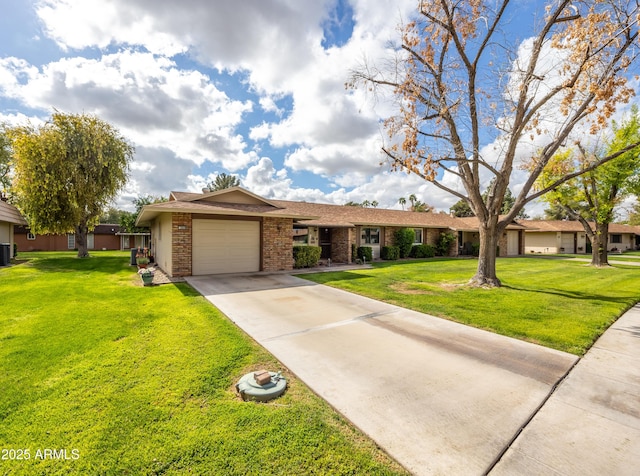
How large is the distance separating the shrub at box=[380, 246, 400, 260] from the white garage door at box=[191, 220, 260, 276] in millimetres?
9786

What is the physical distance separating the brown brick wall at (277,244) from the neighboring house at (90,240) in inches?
1035

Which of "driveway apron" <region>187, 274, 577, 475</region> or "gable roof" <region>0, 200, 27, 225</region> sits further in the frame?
"gable roof" <region>0, 200, 27, 225</region>

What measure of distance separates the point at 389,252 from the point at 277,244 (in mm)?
9068

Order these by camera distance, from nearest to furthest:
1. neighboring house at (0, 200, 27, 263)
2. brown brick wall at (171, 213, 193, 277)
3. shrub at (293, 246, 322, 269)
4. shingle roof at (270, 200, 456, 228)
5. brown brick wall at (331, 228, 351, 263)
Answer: brown brick wall at (171, 213, 193, 277) → shrub at (293, 246, 322, 269) → neighboring house at (0, 200, 27, 263) → brown brick wall at (331, 228, 351, 263) → shingle roof at (270, 200, 456, 228)

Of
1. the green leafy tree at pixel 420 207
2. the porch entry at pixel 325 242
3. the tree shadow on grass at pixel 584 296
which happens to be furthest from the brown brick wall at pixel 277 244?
the green leafy tree at pixel 420 207

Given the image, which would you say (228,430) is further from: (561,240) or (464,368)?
(561,240)

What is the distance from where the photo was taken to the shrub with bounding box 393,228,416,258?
20500 millimetres

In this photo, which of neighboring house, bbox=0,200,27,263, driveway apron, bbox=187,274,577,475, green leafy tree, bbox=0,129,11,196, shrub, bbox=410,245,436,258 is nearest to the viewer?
driveway apron, bbox=187,274,577,475

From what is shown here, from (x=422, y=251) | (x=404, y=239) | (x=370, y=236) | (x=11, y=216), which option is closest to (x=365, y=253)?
(x=370, y=236)

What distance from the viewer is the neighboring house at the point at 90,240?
28953 mm

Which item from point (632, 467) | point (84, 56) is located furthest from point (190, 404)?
point (84, 56)

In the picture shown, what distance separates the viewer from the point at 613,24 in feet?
24.5

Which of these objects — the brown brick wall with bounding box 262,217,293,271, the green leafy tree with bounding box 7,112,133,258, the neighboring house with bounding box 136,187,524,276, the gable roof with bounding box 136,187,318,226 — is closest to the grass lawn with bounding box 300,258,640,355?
the brown brick wall with bounding box 262,217,293,271

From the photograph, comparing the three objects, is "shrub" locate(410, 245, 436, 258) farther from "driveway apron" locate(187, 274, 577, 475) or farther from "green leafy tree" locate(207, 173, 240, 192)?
"green leafy tree" locate(207, 173, 240, 192)
